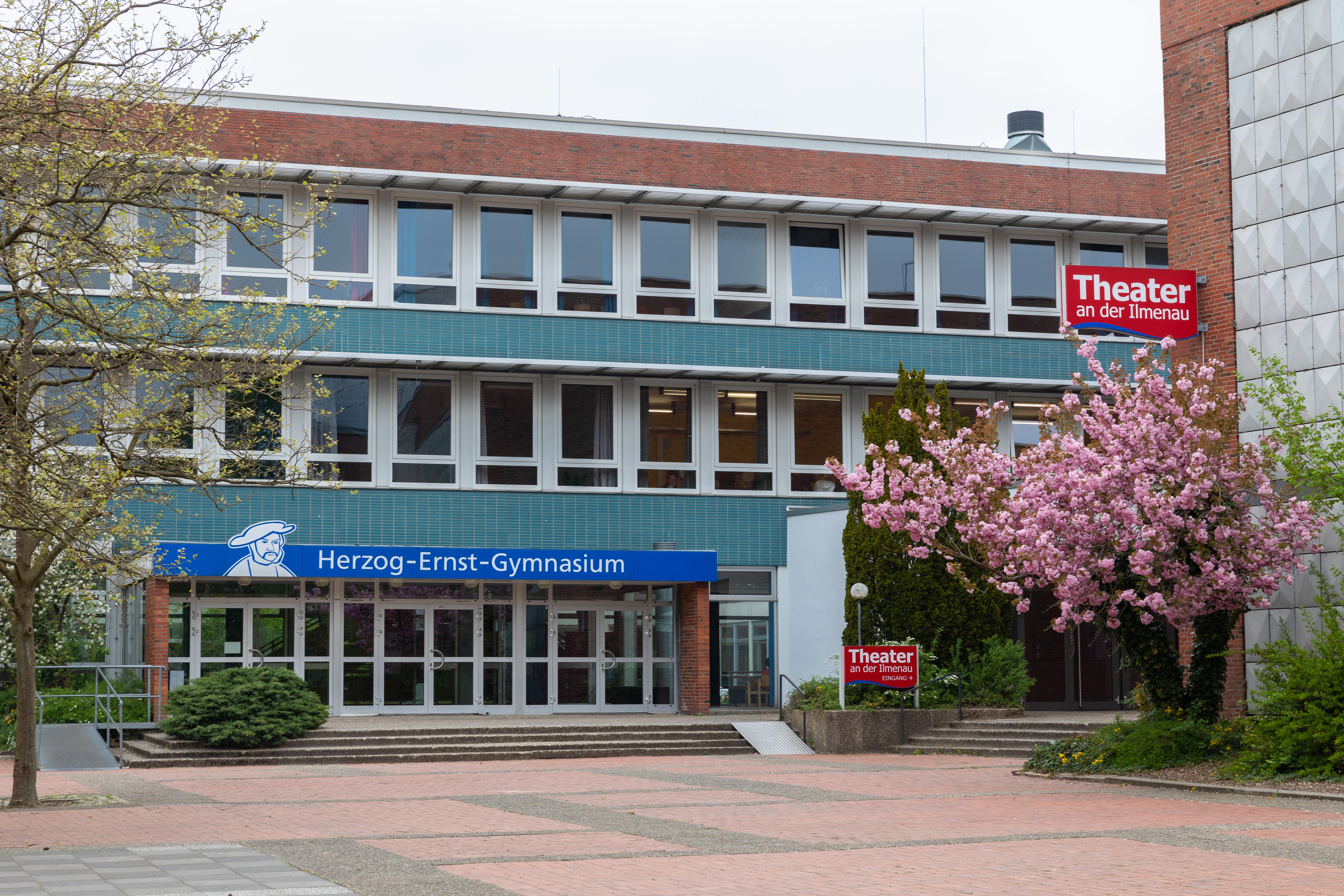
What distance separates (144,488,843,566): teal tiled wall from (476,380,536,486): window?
0.38 metres

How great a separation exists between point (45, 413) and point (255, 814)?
4.25 meters

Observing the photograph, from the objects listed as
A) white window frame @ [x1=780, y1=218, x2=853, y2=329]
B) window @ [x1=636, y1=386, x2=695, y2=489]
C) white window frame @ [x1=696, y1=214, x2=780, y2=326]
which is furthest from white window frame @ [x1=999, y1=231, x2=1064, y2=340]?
window @ [x1=636, y1=386, x2=695, y2=489]

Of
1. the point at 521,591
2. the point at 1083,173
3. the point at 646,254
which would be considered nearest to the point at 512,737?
the point at 521,591

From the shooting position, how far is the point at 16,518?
35.6ft

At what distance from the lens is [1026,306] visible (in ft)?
92.1

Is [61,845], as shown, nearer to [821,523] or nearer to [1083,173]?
[821,523]

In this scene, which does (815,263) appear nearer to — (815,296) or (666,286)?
(815,296)

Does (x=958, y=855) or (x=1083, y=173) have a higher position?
(x=1083, y=173)

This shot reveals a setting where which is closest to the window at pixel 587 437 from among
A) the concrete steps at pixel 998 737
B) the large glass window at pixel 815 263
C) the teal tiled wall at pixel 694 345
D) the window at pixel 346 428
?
the teal tiled wall at pixel 694 345

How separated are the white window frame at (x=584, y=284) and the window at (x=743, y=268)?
5.97 ft

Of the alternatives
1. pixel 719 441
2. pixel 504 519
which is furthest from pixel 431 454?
pixel 719 441

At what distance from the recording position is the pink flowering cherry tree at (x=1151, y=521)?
52.0 ft

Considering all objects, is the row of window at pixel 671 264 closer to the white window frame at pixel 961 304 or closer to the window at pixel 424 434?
the white window frame at pixel 961 304

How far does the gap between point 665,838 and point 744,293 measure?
16630 millimetres
